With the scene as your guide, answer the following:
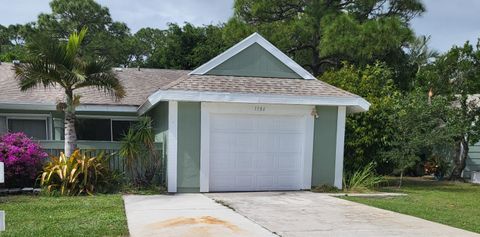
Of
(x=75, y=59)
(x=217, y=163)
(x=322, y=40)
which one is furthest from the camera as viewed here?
(x=322, y=40)

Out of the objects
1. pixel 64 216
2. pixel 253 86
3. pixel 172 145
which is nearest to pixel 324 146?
pixel 253 86

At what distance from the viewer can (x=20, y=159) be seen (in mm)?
11328

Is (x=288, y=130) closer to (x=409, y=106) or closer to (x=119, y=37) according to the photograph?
(x=409, y=106)

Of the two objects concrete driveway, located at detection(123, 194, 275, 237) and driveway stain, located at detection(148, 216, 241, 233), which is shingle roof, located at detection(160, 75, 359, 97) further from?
driveway stain, located at detection(148, 216, 241, 233)

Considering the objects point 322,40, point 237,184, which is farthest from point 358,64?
point 237,184

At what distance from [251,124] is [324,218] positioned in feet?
15.0

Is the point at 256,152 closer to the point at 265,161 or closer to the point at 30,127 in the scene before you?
the point at 265,161

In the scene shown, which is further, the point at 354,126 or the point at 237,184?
the point at 354,126

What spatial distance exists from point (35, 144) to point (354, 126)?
31.3 feet

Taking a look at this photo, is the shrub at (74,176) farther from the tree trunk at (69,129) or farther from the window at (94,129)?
the window at (94,129)

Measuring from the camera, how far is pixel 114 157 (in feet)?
40.7

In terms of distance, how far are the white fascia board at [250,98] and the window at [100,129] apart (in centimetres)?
528

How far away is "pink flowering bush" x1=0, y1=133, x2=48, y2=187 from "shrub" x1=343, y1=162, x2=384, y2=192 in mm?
8615

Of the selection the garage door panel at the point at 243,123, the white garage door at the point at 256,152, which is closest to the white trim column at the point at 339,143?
the white garage door at the point at 256,152
